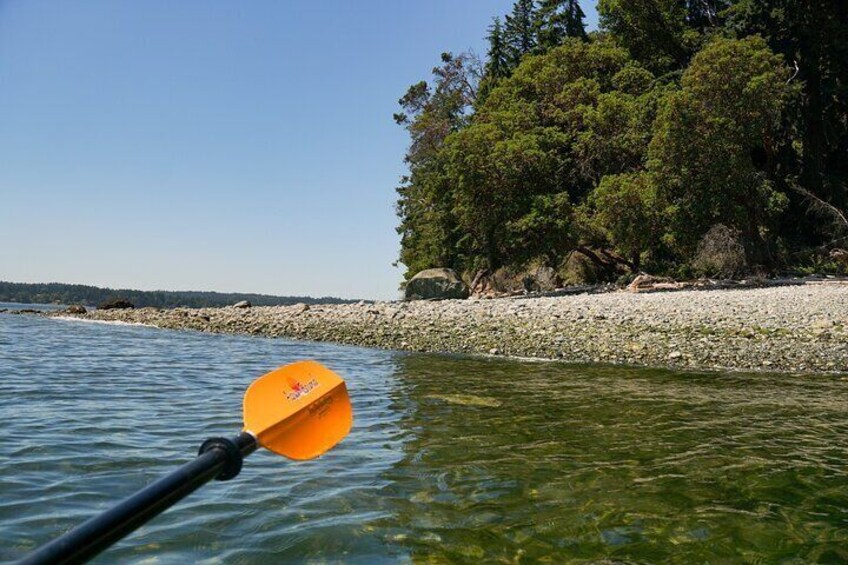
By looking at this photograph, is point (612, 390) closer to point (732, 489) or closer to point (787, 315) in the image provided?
point (732, 489)

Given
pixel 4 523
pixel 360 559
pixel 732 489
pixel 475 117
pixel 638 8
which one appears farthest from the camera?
pixel 475 117

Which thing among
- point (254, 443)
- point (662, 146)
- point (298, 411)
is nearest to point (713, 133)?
point (662, 146)

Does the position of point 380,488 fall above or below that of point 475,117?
below

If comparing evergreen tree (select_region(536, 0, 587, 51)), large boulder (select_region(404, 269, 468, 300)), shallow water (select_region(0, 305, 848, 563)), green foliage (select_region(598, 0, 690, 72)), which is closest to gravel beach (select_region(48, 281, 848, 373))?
shallow water (select_region(0, 305, 848, 563))

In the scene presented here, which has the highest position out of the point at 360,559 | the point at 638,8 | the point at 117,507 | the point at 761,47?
the point at 638,8

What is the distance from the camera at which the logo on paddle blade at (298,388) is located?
3.08 metres

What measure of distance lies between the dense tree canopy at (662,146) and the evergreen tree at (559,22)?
687 centimetres

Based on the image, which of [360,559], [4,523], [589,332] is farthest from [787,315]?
[4,523]

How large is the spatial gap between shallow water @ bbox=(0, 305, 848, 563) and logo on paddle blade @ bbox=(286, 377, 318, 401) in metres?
1.28

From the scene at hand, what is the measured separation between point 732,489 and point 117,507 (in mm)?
4900

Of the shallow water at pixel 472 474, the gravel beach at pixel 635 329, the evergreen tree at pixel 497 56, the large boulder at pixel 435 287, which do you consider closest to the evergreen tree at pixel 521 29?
the evergreen tree at pixel 497 56

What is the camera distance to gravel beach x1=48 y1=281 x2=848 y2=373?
43.7 ft

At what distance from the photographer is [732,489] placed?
199 inches

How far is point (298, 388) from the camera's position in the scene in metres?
3.15
